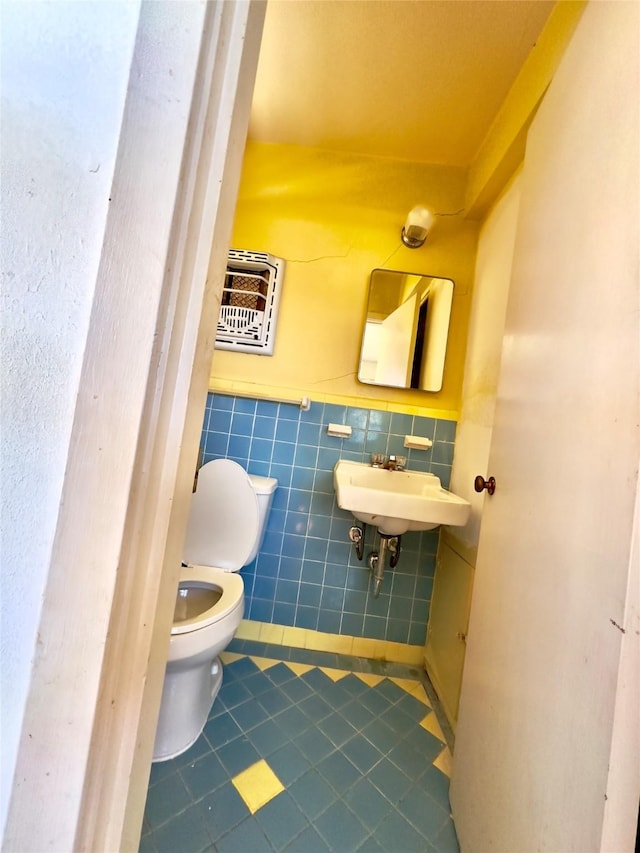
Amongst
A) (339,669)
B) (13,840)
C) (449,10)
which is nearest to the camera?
(13,840)

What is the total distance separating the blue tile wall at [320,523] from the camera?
1.48 m

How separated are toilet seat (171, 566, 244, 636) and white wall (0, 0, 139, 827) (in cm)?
65

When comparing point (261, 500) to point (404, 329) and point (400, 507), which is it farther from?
point (404, 329)

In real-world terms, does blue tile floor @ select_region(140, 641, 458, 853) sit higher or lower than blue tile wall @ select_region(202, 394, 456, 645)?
lower

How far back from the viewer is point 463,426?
1452mm

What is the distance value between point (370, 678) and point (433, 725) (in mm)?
277

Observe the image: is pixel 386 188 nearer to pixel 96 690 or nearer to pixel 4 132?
pixel 4 132

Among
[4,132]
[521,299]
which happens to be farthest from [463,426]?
[4,132]

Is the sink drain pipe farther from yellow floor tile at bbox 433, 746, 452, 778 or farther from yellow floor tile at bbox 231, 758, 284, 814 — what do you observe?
yellow floor tile at bbox 231, 758, 284, 814

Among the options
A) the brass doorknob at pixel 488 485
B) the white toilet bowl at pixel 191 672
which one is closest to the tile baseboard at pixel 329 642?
the white toilet bowl at pixel 191 672

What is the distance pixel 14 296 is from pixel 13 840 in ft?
1.77

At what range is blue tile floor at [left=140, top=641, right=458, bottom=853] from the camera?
80cm

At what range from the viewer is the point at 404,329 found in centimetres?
154

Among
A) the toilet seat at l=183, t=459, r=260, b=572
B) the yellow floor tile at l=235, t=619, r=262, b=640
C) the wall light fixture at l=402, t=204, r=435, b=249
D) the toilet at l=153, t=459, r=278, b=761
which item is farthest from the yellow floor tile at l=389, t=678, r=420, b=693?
Result: the wall light fixture at l=402, t=204, r=435, b=249
